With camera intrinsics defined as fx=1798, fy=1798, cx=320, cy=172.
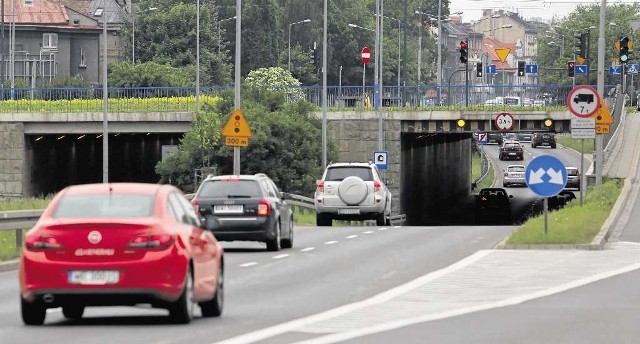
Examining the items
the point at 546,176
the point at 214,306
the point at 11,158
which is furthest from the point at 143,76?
the point at 214,306

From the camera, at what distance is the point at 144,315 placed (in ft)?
58.9

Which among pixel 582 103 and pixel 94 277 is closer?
pixel 94 277

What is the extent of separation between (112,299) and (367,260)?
1251cm

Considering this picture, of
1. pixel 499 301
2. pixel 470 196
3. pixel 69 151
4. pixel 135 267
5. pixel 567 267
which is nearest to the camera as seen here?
pixel 135 267

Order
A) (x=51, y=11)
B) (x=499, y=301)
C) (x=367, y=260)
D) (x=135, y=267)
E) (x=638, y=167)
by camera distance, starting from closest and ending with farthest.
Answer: (x=135, y=267), (x=499, y=301), (x=367, y=260), (x=638, y=167), (x=51, y=11)

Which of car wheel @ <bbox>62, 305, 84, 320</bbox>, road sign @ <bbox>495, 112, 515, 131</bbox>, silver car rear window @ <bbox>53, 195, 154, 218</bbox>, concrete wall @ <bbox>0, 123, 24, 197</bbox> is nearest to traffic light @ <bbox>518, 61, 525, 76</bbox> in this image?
road sign @ <bbox>495, 112, 515, 131</bbox>

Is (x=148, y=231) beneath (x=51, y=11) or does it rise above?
beneath

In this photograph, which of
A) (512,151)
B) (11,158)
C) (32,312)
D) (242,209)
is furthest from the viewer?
(512,151)

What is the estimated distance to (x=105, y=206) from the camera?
16297 millimetres

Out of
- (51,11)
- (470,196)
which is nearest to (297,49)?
(51,11)

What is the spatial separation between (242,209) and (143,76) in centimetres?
8756

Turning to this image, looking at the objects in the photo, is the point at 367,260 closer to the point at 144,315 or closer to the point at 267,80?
the point at 144,315

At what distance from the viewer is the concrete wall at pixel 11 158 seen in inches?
3246

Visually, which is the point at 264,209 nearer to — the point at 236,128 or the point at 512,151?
the point at 236,128
